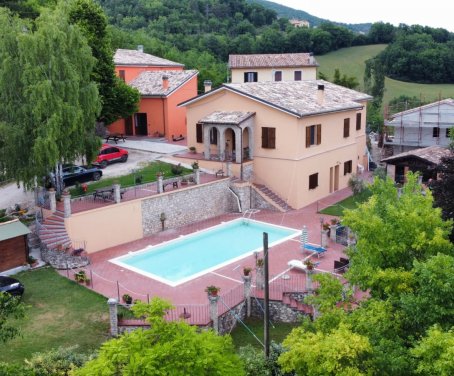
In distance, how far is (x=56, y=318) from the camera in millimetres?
18656

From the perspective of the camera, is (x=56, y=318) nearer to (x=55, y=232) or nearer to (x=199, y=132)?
(x=55, y=232)

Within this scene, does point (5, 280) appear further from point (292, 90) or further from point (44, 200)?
point (292, 90)

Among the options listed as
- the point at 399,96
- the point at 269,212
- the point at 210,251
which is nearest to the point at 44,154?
the point at 210,251

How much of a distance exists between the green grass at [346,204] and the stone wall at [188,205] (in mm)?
6071

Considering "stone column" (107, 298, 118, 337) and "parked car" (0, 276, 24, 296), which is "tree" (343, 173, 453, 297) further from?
"parked car" (0, 276, 24, 296)

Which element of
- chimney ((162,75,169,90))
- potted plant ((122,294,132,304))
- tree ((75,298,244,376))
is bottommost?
potted plant ((122,294,132,304))

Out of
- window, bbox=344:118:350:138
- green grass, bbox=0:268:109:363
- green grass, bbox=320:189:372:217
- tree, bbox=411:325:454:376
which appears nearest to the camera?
tree, bbox=411:325:454:376

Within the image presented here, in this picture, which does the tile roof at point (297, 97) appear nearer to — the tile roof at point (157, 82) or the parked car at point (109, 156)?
the parked car at point (109, 156)

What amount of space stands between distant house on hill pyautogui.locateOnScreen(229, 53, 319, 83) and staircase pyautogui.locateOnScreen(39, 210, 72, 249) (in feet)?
117

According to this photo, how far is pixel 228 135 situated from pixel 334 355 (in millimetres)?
27309

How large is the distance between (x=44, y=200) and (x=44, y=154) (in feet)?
11.0

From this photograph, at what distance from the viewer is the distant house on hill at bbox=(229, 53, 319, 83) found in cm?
5569

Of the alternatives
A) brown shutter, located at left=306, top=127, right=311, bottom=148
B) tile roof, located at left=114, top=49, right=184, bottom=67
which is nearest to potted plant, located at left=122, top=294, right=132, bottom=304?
brown shutter, located at left=306, top=127, right=311, bottom=148

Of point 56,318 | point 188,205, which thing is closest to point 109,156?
point 188,205
